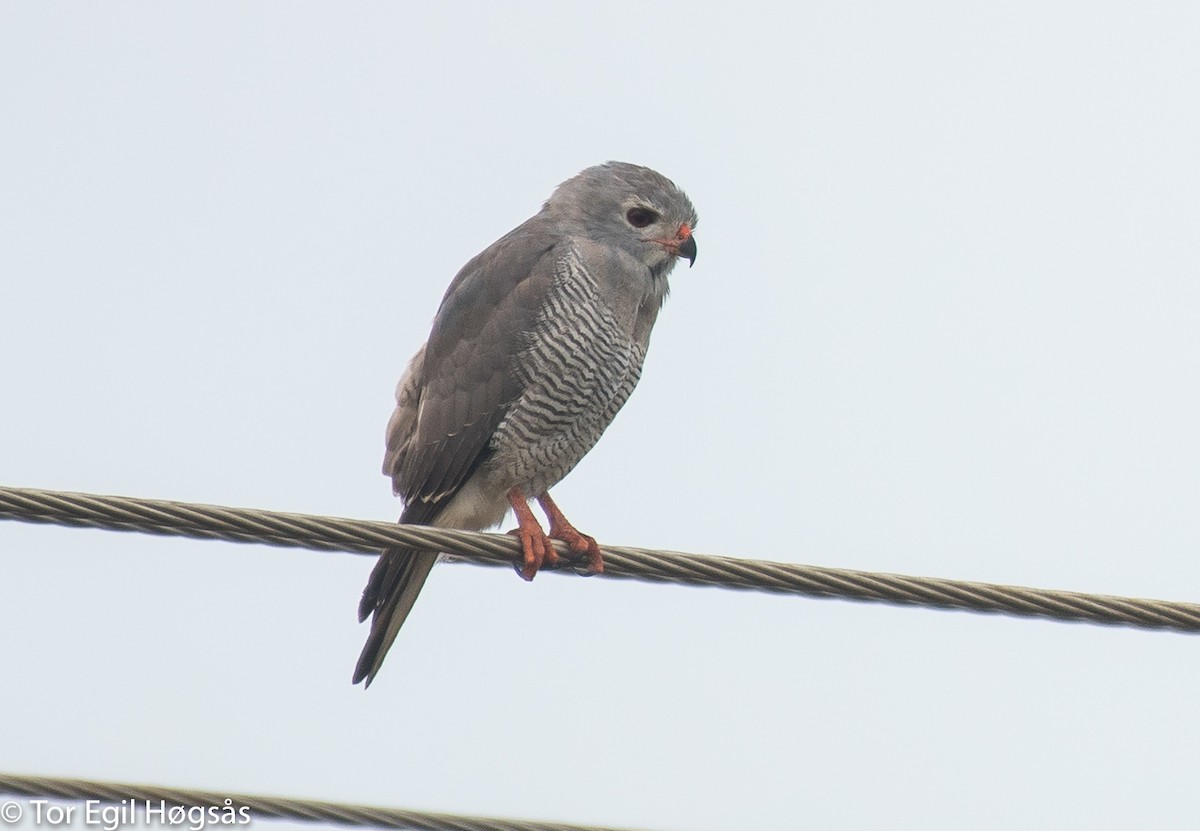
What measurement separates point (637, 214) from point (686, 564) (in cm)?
343

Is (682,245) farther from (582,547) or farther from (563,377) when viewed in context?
(582,547)

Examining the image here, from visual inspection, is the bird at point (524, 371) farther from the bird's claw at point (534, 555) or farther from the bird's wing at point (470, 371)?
the bird's claw at point (534, 555)

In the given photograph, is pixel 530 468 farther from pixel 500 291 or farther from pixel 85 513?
pixel 85 513

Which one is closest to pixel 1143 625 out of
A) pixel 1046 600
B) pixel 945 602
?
pixel 1046 600

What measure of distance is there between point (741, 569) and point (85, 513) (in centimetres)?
186

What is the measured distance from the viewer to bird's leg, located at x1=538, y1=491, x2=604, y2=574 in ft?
21.6

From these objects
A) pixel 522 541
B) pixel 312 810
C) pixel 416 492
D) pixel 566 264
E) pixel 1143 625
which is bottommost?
pixel 312 810

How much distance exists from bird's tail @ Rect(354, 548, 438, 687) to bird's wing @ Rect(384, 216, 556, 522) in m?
0.32

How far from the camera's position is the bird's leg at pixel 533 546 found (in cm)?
680

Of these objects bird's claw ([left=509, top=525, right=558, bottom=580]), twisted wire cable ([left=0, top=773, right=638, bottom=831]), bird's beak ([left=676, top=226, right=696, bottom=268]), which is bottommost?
twisted wire cable ([left=0, top=773, right=638, bottom=831])

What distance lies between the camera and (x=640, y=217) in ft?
26.1

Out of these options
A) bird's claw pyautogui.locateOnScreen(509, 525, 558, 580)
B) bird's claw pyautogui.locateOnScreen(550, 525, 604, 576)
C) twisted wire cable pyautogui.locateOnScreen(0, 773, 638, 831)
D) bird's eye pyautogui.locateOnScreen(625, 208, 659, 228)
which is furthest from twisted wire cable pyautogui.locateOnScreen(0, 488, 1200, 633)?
bird's eye pyautogui.locateOnScreen(625, 208, 659, 228)

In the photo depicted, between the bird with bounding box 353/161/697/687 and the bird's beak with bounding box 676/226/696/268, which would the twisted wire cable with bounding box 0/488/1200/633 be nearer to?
the bird with bounding box 353/161/697/687

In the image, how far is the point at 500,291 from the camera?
7629 mm
